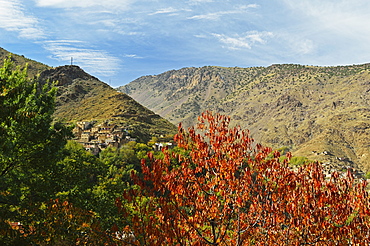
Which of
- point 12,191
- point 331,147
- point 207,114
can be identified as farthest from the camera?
point 331,147

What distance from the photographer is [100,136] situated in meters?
76.2

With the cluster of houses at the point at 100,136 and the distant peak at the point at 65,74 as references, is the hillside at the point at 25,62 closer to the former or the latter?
the distant peak at the point at 65,74

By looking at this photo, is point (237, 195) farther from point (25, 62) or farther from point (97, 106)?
point (25, 62)

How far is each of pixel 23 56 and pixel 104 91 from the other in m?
45.8

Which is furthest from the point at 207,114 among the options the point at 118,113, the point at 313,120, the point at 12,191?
the point at 313,120

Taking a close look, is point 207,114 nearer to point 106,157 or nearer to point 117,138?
point 106,157

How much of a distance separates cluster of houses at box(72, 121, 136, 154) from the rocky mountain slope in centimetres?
557

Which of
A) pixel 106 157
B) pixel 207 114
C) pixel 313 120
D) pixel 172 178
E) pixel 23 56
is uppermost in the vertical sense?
pixel 23 56

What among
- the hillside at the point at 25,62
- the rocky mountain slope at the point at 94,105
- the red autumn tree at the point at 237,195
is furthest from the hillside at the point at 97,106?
the red autumn tree at the point at 237,195

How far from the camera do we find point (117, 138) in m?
73.1

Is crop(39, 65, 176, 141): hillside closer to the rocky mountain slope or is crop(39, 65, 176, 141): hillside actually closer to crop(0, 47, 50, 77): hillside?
the rocky mountain slope

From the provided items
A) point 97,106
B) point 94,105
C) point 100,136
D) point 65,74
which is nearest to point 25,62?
point 65,74

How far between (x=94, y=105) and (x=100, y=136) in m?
44.7

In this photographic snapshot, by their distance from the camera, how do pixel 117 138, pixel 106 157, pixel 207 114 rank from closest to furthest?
pixel 207 114 < pixel 106 157 < pixel 117 138
